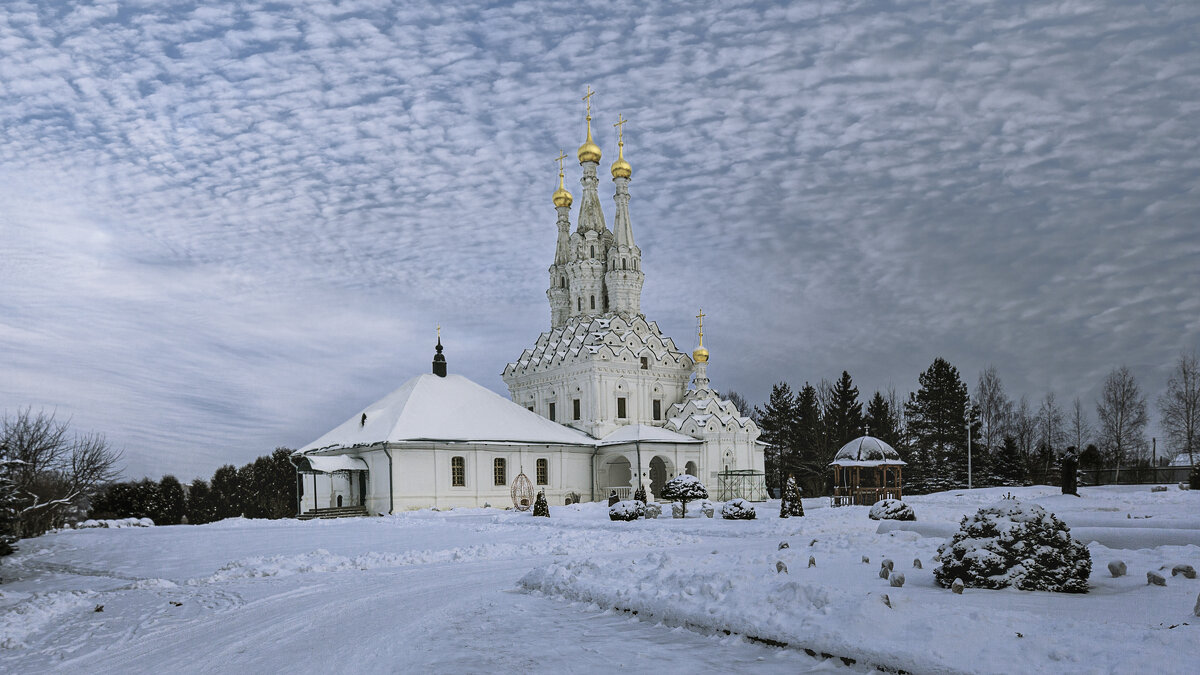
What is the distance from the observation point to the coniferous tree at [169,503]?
45.0 metres

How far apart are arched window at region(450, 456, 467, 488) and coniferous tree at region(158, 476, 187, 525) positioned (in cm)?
1723

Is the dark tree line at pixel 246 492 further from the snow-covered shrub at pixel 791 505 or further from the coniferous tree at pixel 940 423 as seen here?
the coniferous tree at pixel 940 423

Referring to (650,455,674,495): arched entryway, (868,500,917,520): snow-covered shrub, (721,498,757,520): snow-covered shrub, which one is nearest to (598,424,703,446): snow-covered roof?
(650,455,674,495): arched entryway

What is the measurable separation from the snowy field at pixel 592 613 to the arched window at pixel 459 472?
21.4 meters

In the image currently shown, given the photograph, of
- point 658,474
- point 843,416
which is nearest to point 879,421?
point 843,416

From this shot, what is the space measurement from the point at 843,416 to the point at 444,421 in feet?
111

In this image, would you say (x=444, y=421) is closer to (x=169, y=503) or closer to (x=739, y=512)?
(x=739, y=512)

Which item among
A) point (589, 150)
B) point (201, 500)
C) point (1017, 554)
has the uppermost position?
point (589, 150)

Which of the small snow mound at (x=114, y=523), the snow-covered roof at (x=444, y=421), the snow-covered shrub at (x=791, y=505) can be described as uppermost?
the snow-covered roof at (x=444, y=421)

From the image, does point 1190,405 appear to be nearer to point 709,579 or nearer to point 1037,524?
point 1037,524

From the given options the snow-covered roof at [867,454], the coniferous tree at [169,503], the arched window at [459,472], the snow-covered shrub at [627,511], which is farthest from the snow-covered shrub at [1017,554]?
the coniferous tree at [169,503]

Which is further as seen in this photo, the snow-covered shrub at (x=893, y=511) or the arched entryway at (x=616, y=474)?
the arched entryway at (x=616, y=474)

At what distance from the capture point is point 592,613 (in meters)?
9.88

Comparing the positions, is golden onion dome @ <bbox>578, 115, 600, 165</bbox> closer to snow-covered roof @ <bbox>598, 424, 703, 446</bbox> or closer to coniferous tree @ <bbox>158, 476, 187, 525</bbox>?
snow-covered roof @ <bbox>598, 424, 703, 446</bbox>
